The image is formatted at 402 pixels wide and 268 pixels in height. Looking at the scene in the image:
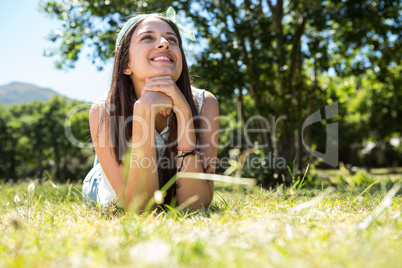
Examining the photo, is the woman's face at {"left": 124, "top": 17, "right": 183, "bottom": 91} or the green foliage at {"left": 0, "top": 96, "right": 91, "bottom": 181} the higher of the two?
the woman's face at {"left": 124, "top": 17, "right": 183, "bottom": 91}

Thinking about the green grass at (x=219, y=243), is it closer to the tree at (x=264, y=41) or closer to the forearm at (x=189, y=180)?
the forearm at (x=189, y=180)

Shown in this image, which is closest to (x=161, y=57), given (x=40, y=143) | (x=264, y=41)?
(x=264, y=41)

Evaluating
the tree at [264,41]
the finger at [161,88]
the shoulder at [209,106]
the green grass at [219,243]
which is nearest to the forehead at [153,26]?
the finger at [161,88]

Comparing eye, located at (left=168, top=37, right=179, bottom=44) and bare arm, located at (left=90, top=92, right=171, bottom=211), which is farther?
eye, located at (left=168, top=37, right=179, bottom=44)

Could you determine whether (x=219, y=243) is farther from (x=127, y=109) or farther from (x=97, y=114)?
(x=97, y=114)

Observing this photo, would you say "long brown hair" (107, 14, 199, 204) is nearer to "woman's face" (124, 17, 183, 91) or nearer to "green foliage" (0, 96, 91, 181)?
"woman's face" (124, 17, 183, 91)

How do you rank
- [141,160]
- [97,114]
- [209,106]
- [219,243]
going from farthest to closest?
[209,106] → [97,114] → [141,160] → [219,243]

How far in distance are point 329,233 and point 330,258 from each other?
11.2 inches

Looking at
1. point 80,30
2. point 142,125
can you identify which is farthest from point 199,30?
point 142,125

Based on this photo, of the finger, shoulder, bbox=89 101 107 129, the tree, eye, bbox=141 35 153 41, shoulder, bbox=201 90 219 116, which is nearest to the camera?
the finger

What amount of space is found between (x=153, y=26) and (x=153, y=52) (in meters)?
0.28

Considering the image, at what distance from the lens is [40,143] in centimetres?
2828

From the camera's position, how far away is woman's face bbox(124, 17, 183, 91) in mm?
2600

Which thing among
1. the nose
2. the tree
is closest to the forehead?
the nose
